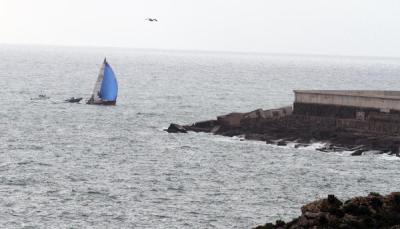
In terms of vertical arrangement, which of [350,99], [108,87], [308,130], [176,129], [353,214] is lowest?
[176,129]

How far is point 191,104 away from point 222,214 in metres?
83.6

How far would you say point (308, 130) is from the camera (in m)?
84.6

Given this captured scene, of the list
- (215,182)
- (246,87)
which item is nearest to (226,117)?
(215,182)

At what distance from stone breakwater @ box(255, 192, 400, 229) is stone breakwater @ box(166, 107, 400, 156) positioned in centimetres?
3734

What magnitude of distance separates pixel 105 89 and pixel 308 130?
166 feet

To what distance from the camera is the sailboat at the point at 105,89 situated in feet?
421

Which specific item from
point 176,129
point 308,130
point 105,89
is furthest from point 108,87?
point 308,130

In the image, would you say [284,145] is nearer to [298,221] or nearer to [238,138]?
[238,138]

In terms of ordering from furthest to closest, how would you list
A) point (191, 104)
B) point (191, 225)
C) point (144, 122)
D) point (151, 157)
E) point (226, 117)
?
1. point (191, 104)
2. point (144, 122)
3. point (226, 117)
4. point (151, 157)
5. point (191, 225)

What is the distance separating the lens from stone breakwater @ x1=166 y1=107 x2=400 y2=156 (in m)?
77.9

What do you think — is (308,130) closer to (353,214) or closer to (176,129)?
(176,129)

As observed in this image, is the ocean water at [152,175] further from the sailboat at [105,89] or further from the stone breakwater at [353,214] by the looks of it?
the sailboat at [105,89]

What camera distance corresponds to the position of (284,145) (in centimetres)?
8144

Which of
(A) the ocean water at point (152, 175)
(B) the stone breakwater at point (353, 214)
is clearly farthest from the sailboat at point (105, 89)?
(B) the stone breakwater at point (353, 214)
